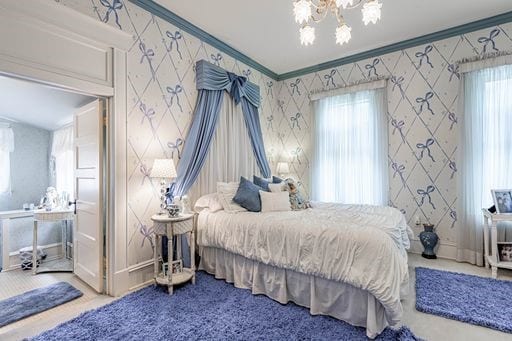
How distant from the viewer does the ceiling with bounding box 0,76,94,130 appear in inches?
118

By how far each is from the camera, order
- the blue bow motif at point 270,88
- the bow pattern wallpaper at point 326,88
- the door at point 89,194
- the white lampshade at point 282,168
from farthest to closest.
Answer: the blue bow motif at point 270,88
the white lampshade at point 282,168
the bow pattern wallpaper at point 326,88
the door at point 89,194

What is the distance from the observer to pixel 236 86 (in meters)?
3.75

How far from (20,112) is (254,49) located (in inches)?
136

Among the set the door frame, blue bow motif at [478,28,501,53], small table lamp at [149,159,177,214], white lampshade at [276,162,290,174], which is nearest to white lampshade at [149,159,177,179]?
small table lamp at [149,159,177,214]

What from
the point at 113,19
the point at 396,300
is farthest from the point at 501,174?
the point at 113,19

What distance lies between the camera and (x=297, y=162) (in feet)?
15.8

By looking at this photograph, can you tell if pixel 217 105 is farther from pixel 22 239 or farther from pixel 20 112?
pixel 22 239

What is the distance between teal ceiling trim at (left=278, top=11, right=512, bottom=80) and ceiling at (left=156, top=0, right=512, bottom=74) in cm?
8

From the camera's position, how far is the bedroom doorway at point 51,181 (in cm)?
260

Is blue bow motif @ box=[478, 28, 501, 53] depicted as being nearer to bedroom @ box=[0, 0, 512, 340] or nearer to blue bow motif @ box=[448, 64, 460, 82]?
bedroom @ box=[0, 0, 512, 340]

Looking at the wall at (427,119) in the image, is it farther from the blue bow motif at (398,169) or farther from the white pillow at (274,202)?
the white pillow at (274,202)

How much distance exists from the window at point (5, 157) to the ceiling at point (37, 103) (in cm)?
26

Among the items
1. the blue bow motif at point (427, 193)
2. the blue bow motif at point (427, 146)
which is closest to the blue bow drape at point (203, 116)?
the blue bow motif at point (427, 146)

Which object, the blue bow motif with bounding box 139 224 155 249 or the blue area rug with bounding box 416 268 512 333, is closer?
the blue area rug with bounding box 416 268 512 333
